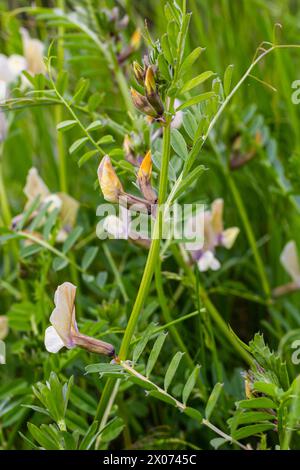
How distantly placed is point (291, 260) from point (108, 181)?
0.46 m

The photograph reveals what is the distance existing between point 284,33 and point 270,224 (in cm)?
46

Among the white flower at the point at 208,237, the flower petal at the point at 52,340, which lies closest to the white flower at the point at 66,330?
the flower petal at the point at 52,340

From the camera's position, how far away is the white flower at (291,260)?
986mm

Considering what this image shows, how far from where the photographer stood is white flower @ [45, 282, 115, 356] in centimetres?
58

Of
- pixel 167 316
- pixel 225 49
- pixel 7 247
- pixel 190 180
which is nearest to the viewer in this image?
pixel 190 180

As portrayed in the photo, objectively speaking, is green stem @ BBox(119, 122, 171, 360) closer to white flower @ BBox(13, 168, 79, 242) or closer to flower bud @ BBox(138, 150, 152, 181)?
flower bud @ BBox(138, 150, 152, 181)

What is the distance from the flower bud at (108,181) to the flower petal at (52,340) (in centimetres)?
12

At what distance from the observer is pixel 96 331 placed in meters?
0.76

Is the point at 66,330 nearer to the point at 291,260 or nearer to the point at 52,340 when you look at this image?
the point at 52,340

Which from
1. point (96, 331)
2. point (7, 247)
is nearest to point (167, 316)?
point (96, 331)

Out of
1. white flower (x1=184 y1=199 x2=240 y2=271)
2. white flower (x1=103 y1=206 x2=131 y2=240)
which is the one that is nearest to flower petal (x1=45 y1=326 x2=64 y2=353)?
white flower (x1=103 y1=206 x2=131 y2=240)

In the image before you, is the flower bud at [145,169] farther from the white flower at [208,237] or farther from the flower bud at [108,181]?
the white flower at [208,237]

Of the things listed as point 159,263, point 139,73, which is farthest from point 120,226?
point 139,73
